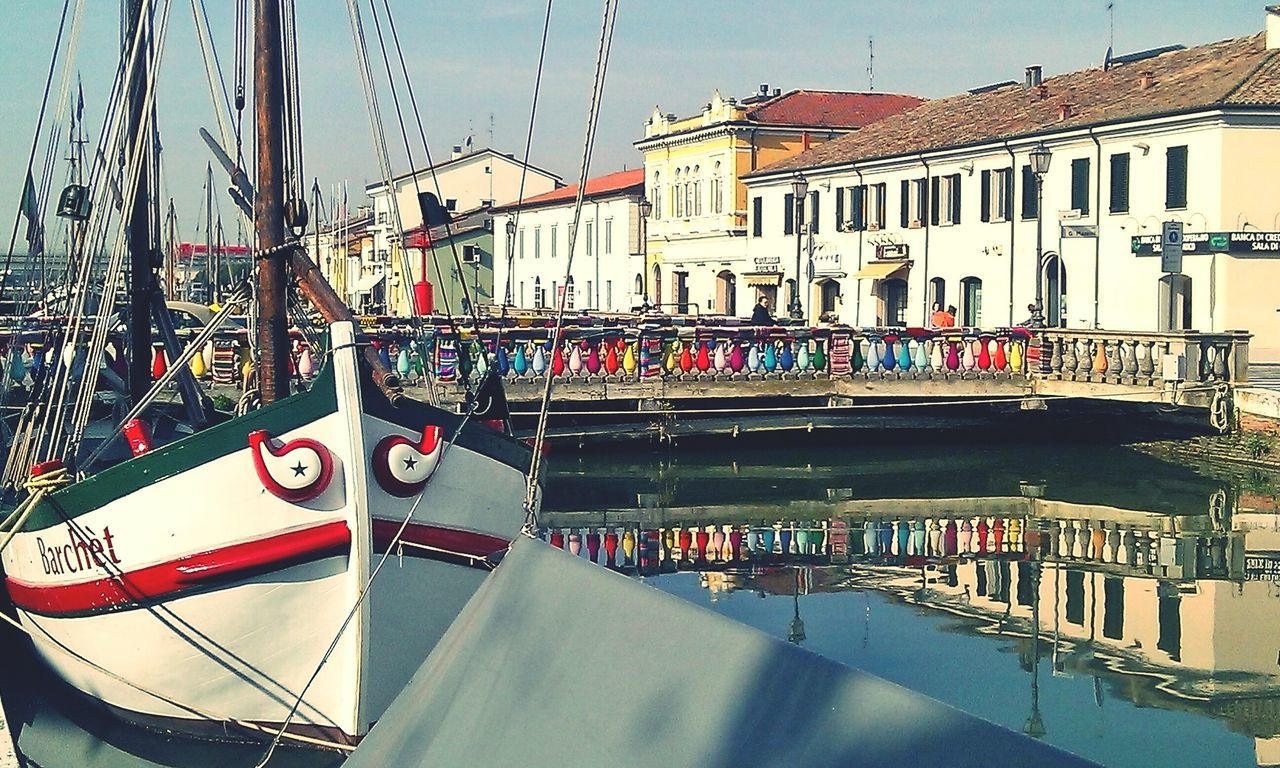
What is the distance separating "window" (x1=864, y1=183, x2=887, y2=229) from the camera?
4566 centimetres

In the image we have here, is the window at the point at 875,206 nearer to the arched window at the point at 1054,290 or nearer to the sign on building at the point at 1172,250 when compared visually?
the arched window at the point at 1054,290

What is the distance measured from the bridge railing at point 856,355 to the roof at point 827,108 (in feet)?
102

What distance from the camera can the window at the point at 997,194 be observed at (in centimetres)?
3925

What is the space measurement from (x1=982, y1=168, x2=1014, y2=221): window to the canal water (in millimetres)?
13323

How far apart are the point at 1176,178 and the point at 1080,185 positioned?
3.48m

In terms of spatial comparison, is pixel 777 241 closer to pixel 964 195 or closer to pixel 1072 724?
pixel 964 195

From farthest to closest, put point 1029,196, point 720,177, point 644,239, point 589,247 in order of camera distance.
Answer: point 589,247 < point 644,239 < point 720,177 < point 1029,196

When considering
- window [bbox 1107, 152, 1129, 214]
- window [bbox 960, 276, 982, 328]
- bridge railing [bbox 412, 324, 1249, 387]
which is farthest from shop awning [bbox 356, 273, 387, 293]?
bridge railing [bbox 412, 324, 1249, 387]

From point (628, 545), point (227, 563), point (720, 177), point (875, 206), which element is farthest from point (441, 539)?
point (720, 177)

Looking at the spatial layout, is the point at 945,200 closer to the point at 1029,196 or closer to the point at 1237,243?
→ the point at 1029,196

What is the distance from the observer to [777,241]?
52625 mm

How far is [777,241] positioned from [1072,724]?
140 ft

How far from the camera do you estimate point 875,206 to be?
45969 millimetres

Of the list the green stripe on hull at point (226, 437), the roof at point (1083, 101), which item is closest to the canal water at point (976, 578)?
the green stripe on hull at point (226, 437)
